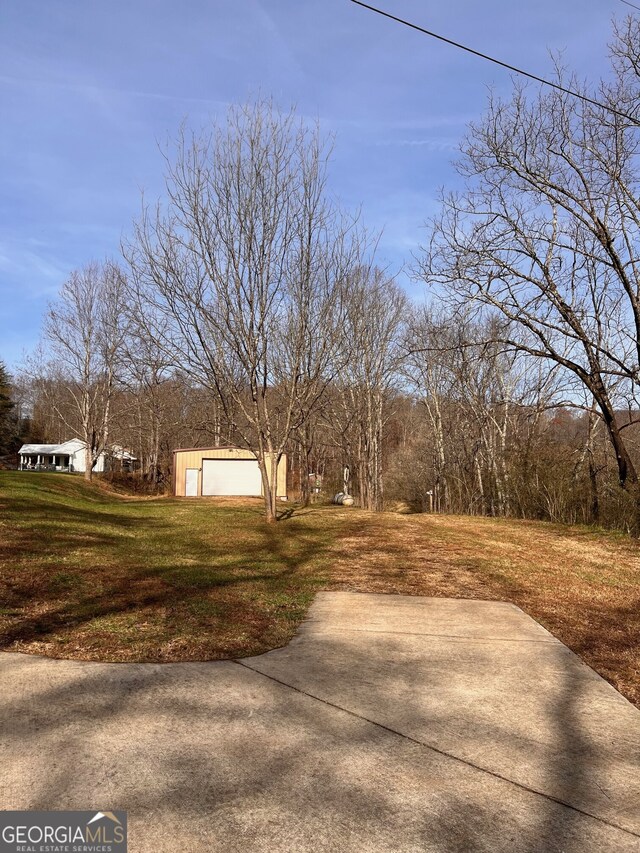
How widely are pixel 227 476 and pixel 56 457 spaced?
3390cm

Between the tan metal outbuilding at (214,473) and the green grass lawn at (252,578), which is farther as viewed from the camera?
the tan metal outbuilding at (214,473)

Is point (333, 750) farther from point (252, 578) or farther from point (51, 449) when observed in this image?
point (51, 449)

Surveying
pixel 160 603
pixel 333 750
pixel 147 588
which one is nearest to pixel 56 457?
pixel 147 588

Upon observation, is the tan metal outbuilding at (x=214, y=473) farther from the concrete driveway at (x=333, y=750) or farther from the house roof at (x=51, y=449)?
the concrete driveway at (x=333, y=750)

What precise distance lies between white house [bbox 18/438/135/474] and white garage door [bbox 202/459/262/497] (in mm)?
22682

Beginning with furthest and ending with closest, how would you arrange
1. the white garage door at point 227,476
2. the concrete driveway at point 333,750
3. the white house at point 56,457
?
the white house at point 56,457, the white garage door at point 227,476, the concrete driveway at point 333,750

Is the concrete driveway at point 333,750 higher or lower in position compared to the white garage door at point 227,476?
lower

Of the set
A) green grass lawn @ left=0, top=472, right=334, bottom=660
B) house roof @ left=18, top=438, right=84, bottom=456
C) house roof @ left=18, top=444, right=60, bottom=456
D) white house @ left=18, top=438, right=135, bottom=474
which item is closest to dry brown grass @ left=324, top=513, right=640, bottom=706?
green grass lawn @ left=0, top=472, right=334, bottom=660

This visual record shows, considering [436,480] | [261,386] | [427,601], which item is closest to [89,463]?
[436,480]

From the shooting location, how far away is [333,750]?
272 centimetres

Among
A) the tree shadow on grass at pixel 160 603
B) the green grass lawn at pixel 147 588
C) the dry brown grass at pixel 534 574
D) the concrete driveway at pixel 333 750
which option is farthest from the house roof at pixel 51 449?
the concrete driveway at pixel 333 750

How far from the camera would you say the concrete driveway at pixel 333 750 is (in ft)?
7.07

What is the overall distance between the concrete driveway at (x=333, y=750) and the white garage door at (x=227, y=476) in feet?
95.9

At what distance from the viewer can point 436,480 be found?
27641 mm
